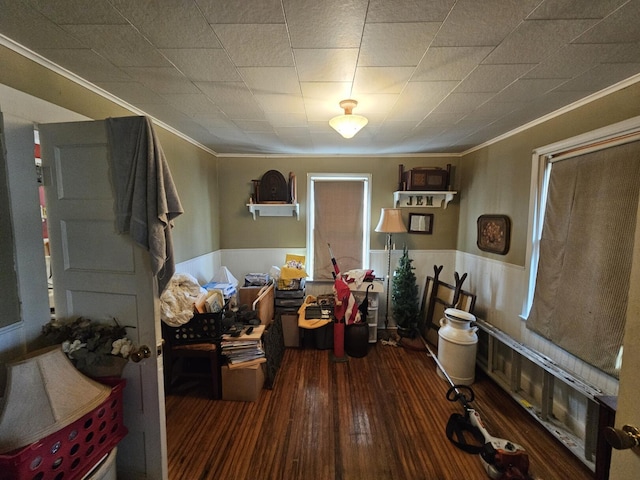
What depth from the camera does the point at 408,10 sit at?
1.01 m

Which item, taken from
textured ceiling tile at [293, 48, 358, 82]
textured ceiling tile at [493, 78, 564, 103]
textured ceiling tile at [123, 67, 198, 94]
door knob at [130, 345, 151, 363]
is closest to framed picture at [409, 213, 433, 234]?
textured ceiling tile at [493, 78, 564, 103]

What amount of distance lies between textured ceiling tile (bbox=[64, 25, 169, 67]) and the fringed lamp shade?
1.42 meters

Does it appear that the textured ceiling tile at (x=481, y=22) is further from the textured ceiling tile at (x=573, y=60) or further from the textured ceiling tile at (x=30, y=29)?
the textured ceiling tile at (x=30, y=29)

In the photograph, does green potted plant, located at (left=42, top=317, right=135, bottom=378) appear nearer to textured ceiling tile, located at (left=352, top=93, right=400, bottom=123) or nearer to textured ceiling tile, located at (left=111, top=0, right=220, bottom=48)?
textured ceiling tile, located at (left=111, top=0, right=220, bottom=48)

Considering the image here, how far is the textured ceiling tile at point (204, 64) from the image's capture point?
129cm

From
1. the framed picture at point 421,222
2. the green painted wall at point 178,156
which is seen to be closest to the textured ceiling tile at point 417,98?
the framed picture at point 421,222

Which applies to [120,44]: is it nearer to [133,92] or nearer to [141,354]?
[133,92]

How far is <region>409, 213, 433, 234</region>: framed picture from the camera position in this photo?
11.4ft

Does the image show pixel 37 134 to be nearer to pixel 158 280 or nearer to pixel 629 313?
pixel 158 280

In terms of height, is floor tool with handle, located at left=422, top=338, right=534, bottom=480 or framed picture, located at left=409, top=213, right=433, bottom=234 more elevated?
framed picture, located at left=409, top=213, right=433, bottom=234

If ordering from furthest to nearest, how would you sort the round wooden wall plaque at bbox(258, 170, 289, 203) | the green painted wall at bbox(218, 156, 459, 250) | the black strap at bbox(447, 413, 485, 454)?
1. the green painted wall at bbox(218, 156, 459, 250)
2. the round wooden wall plaque at bbox(258, 170, 289, 203)
3. the black strap at bbox(447, 413, 485, 454)

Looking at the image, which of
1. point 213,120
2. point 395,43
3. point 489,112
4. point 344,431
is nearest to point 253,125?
point 213,120

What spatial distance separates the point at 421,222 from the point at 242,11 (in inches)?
120

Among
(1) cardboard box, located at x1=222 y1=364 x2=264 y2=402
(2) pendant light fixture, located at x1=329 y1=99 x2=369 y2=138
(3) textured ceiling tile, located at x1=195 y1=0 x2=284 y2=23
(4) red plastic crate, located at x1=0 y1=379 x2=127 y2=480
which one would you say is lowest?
(1) cardboard box, located at x1=222 y1=364 x2=264 y2=402
